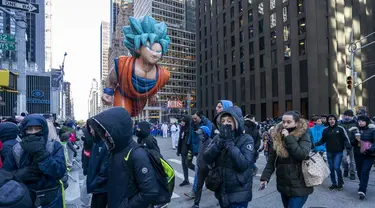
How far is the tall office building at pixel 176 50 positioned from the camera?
293ft

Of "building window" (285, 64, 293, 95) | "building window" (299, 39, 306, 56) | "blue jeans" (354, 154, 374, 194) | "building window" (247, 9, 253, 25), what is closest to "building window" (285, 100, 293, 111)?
"building window" (285, 64, 293, 95)

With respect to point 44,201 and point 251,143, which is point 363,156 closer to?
point 251,143

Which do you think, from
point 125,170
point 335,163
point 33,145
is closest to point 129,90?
point 33,145

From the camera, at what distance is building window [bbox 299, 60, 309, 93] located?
35.0 m

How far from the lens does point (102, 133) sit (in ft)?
8.41

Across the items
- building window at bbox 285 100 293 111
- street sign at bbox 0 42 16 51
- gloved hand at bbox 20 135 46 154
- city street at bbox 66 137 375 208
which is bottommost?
city street at bbox 66 137 375 208

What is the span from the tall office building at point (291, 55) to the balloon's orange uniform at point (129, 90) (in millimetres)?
30532

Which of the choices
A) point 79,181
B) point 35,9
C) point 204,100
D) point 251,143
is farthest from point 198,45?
point 251,143

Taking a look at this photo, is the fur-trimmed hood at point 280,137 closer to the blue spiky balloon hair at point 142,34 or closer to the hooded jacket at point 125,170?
the hooded jacket at point 125,170

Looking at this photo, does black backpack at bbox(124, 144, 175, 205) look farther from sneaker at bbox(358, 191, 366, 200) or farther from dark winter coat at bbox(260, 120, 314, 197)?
sneaker at bbox(358, 191, 366, 200)

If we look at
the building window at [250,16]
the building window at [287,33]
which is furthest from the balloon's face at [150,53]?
the building window at [250,16]

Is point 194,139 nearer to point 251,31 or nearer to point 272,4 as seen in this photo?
point 272,4

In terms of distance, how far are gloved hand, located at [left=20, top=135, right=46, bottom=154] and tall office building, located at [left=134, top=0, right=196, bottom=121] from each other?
8234cm

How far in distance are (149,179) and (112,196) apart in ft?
1.26
